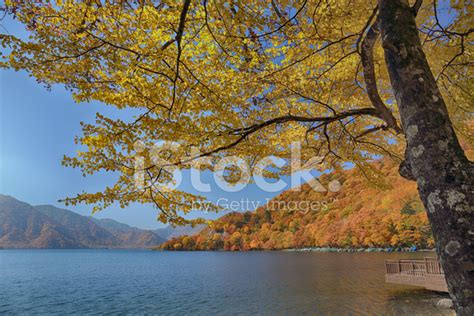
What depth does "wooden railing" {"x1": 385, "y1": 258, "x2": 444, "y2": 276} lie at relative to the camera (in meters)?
14.1

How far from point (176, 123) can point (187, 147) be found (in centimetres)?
66

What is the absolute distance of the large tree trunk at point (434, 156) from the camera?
1.33 metres

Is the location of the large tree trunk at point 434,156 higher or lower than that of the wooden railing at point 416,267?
higher

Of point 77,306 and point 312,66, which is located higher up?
point 312,66

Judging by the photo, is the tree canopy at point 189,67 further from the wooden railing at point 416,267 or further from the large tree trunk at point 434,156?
the wooden railing at point 416,267

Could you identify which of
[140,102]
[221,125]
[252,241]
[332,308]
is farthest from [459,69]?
[252,241]

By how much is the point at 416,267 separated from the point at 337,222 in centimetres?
6430

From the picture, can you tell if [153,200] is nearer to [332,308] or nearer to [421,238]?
[332,308]

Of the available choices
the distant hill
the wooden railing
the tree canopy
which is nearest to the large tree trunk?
the tree canopy

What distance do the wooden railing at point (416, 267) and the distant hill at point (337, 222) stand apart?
5.84 m

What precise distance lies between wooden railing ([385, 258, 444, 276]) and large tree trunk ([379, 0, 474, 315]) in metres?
15.1

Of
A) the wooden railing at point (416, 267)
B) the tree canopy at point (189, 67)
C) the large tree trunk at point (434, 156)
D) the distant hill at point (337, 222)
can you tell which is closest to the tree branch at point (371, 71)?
the tree canopy at point (189, 67)

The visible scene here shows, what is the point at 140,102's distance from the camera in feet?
13.9

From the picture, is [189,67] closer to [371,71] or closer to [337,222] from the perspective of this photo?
[371,71]
